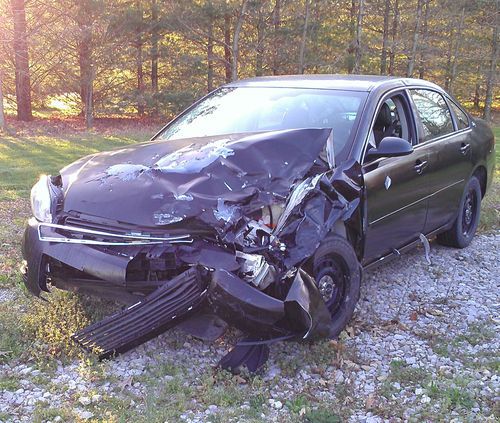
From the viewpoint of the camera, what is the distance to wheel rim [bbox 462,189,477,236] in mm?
5828

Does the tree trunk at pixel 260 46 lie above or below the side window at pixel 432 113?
below

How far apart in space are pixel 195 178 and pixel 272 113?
4.38 ft

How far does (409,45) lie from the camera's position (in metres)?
27.1

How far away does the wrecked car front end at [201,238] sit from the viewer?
9.68 ft

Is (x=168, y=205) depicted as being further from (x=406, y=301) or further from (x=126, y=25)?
(x=126, y=25)

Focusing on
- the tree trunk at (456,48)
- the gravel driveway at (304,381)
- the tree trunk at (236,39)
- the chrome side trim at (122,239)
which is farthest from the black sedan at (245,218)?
the tree trunk at (456,48)

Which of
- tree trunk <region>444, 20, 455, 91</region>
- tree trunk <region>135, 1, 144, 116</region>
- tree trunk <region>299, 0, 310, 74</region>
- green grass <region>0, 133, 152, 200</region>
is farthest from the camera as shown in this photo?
tree trunk <region>444, 20, 455, 91</region>

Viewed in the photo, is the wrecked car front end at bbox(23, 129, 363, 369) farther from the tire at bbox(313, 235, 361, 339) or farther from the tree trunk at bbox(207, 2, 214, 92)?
the tree trunk at bbox(207, 2, 214, 92)

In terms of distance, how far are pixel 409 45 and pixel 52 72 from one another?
16.6 m

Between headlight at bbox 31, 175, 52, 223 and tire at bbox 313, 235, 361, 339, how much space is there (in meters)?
1.71

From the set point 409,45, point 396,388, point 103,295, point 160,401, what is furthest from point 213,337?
point 409,45

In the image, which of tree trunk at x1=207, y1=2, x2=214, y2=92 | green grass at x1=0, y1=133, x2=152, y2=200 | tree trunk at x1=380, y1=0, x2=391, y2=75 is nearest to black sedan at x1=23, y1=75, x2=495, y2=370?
green grass at x1=0, y1=133, x2=152, y2=200

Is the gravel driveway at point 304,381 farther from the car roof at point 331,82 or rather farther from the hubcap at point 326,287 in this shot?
the car roof at point 331,82

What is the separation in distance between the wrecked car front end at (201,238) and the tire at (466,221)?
244 centimetres
